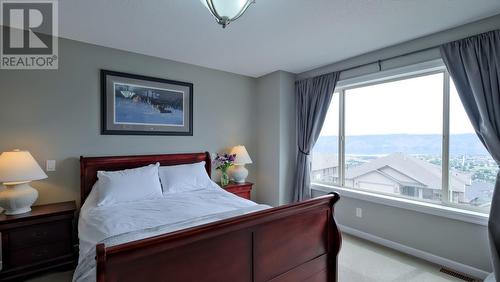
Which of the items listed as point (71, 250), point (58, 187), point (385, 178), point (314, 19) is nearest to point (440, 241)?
point (385, 178)

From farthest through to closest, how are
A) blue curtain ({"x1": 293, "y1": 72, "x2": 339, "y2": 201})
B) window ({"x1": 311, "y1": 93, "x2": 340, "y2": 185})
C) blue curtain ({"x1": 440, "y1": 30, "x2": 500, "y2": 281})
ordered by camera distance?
Result: window ({"x1": 311, "y1": 93, "x2": 340, "y2": 185})
blue curtain ({"x1": 293, "y1": 72, "x2": 339, "y2": 201})
blue curtain ({"x1": 440, "y1": 30, "x2": 500, "y2": 281})

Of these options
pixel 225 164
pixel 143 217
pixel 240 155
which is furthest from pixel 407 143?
pixel 143 217

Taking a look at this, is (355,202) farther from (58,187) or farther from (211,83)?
(58,187)

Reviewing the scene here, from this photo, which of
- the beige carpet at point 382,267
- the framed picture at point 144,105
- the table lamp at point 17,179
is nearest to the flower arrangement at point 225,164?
the framed picture at point 144,105

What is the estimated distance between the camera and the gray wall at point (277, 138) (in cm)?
388

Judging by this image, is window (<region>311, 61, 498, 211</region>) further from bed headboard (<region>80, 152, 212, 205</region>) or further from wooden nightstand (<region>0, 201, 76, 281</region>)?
wooden nightstand (<region>0, 201, 76, 281</region>)

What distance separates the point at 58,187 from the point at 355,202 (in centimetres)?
375

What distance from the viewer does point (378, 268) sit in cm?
243

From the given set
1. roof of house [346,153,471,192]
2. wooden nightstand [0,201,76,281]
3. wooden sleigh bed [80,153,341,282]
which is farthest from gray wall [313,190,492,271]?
wooden nightstand [0,201,76,281]

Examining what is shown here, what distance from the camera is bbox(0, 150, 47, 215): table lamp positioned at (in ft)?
6.87

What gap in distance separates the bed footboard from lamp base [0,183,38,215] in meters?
1.97

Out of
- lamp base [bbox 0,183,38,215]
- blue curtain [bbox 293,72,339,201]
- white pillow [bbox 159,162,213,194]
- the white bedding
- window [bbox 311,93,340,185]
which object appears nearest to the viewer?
the white bedding

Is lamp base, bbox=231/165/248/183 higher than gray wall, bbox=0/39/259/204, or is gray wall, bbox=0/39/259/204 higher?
gray wall, bbox=0/39/259/204

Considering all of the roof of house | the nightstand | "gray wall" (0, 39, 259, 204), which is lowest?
the nightstand
